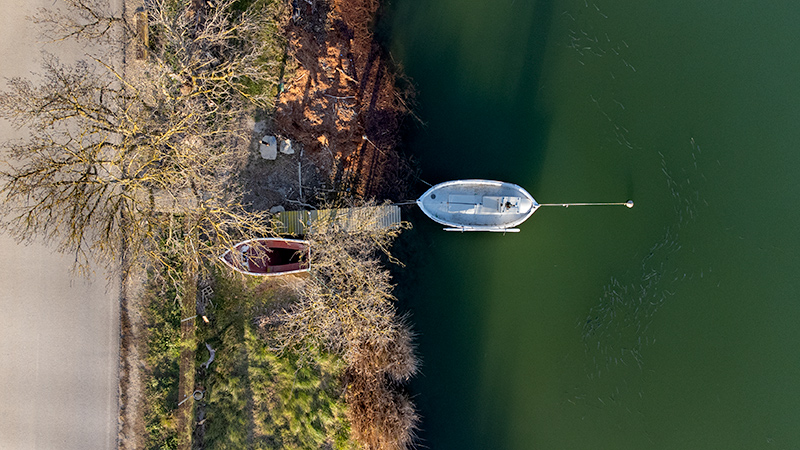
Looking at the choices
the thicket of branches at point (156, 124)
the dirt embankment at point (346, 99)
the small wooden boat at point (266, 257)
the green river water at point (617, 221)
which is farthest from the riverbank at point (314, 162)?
the small wooden boat at point (266, 257)

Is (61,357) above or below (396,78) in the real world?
below

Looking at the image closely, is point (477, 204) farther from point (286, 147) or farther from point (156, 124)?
point (156, 124)

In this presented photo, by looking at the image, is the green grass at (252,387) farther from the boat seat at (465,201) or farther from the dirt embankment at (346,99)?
the boat seat at (465,201)

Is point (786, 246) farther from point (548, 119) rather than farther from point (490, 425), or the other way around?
point (490, 425)

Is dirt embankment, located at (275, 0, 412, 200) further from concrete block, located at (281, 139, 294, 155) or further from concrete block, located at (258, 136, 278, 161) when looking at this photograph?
concrete block, located at (258, 136, 278, 161)

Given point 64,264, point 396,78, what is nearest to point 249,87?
point 396,78

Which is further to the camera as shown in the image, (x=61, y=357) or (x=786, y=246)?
(x=786, y=246)

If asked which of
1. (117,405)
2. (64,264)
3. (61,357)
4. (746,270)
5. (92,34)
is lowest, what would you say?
(117,405)
